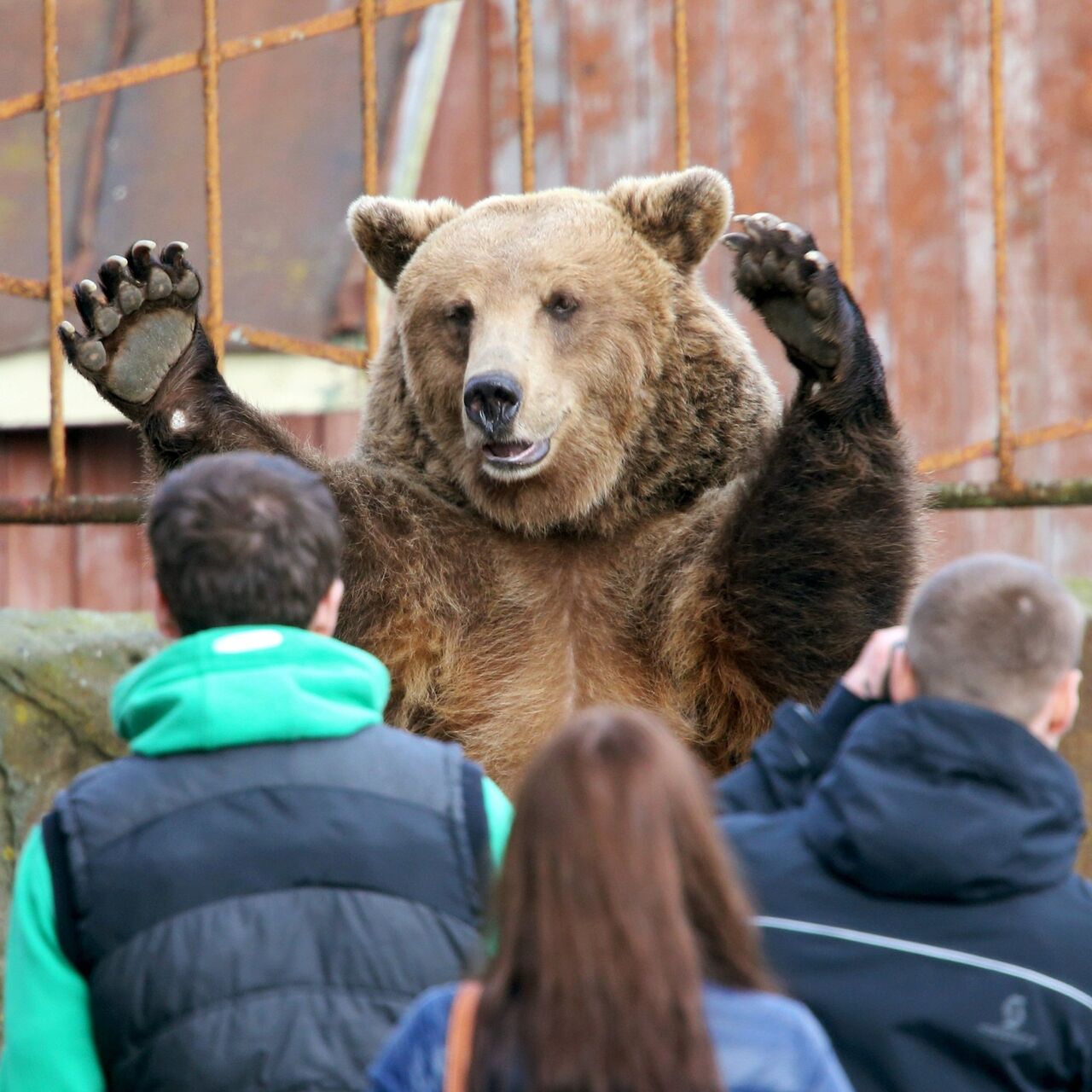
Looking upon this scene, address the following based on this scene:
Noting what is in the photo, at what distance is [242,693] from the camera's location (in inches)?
86.1

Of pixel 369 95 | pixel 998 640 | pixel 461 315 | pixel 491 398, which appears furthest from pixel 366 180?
pixel 998 640

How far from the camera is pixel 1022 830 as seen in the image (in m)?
2.08

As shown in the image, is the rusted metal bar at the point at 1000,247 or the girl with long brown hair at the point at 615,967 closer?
the girl with long brown hair at the point at 615,967

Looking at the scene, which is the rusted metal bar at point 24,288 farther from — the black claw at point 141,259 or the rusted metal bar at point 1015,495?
the rusted metal bar at point 1015,495

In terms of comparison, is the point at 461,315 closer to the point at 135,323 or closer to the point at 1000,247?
the point at 135,323

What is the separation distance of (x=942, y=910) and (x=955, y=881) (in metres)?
0.06

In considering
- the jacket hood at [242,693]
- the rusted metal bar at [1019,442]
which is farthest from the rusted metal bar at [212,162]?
the jacket hood at [242,693]

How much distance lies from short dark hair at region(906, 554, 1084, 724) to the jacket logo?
36 centimetres

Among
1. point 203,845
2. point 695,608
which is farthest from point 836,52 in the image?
point 203,845

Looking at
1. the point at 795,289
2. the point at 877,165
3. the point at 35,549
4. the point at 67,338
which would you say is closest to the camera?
the point at 795,289

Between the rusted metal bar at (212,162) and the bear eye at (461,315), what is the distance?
2.23 feet

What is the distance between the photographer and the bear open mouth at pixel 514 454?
4.09m

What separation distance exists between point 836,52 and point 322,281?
292 centimetres

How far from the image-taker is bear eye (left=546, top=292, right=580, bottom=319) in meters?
4.33
